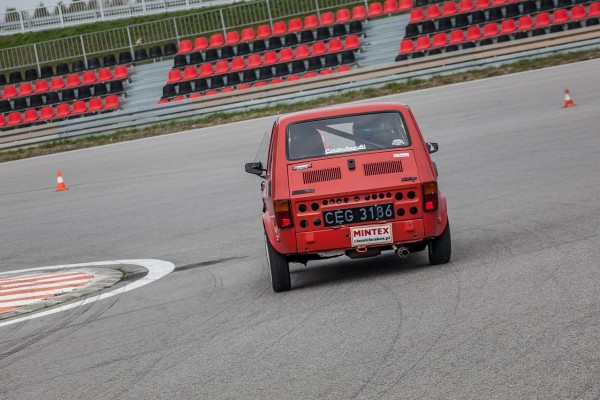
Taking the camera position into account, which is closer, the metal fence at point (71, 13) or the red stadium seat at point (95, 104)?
the red stadium seat at point (95, 104)

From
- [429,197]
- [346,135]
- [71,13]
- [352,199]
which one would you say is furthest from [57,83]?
[429,197]

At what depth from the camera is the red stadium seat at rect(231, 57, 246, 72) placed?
39.6m

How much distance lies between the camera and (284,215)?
9102 millimetres

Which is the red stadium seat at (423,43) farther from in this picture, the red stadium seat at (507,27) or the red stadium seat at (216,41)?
the red stadium seat at (216,41)

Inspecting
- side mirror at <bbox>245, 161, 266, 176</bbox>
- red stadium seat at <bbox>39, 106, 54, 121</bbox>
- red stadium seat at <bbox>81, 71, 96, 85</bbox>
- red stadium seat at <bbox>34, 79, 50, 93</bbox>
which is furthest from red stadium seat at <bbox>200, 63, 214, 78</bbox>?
side mirror at <bbox>245, 161, 266, 176</bbox>

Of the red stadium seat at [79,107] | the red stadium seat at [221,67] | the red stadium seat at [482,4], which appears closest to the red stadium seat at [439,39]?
the red stadium seat at [482,4]

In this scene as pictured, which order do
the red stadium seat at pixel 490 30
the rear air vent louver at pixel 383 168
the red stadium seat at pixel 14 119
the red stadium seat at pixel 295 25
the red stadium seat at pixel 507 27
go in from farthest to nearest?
the red stadium seat at pixel 295 25
the red stadium seat at pixel 14 119
the red stadium seat at pixel 490 30
the red stadium seat at pixel 507 27
the rear air vent louver at pixel 383 168

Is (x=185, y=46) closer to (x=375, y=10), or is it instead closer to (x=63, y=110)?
(x=63, y=110)

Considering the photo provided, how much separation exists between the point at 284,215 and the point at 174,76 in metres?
32.6

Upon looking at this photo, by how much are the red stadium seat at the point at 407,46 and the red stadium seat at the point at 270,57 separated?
5027 millimetres

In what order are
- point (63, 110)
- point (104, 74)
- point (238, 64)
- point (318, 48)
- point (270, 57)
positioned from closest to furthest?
point (318, 48)
point (270, 57)
point (238, 64)
point (63, 110)
point (104, 74)

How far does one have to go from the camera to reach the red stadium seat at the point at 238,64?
39647 mm

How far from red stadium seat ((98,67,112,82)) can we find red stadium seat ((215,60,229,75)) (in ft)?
17.2

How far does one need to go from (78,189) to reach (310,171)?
48.3ft
